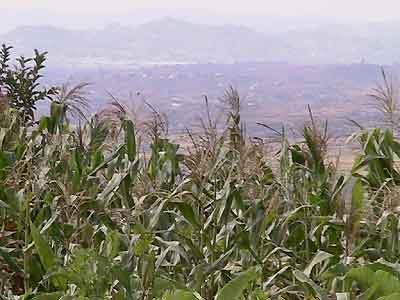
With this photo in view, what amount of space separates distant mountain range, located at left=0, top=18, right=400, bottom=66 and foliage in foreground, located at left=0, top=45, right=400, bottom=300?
→ 234 inches

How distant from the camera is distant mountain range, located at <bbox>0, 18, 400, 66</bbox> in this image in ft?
37.7

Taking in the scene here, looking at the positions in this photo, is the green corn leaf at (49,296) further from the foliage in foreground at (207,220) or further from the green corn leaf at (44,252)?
the green corn leaf at (44,252)

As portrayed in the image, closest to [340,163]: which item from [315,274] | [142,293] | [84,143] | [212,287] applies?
[315,274]

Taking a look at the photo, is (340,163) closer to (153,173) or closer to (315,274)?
(315,274)

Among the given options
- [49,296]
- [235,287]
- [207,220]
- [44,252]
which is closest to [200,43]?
[207,220]

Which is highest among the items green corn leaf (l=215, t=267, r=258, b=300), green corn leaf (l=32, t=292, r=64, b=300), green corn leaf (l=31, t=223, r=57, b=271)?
green corn leaf (l=215, t=267, r=258, b=300)

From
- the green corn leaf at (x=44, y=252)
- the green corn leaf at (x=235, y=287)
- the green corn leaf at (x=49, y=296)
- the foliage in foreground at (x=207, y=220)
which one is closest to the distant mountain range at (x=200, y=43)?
the foliage in foreground at (x=207, y=220)

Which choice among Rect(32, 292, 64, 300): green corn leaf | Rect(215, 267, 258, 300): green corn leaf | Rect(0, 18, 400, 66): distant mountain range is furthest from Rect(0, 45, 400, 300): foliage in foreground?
Rect(0, 18, 400, 66): distant mountain range

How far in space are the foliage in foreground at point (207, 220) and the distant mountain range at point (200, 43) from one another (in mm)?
5953

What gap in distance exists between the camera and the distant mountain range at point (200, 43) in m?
11.5

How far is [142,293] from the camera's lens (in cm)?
250

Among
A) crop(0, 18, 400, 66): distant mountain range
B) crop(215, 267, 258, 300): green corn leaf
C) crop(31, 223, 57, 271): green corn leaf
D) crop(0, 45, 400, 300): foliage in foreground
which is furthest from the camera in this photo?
crop(0, 18, 400, 66): distant mountain range

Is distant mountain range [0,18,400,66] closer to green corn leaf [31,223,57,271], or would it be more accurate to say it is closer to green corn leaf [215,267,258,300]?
green corn leaf [31,223,57,271]

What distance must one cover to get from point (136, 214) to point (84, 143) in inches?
47.0
